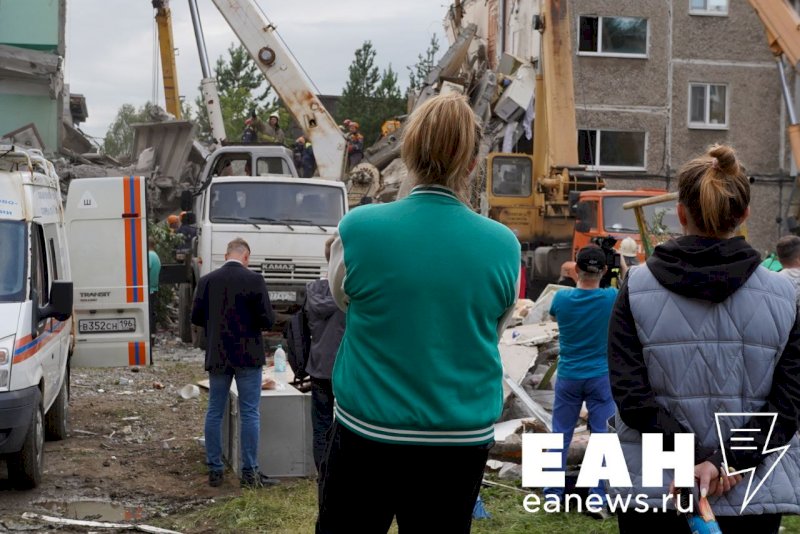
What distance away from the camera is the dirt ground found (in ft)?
25.9

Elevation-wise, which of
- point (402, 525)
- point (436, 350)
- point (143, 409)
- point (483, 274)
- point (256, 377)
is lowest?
point (143, 409)

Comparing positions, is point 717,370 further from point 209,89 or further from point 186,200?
point 209,89

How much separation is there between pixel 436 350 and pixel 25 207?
6.10 meters

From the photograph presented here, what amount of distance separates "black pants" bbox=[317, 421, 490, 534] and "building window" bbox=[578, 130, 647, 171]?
93.1 feet

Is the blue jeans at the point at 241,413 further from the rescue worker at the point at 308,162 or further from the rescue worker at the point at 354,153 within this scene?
the rescue worker at the point at 354,153

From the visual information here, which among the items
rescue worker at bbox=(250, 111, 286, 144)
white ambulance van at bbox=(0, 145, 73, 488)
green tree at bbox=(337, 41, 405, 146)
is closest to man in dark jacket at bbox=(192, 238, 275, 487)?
white ambulance van at bbox=(0, 145, 73, 488)

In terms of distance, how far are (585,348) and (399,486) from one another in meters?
4.38

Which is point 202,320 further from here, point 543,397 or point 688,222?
point 688,222

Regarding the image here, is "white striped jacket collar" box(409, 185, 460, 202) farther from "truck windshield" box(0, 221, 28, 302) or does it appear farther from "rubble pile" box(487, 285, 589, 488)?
"truck windshield" box(0, 221, 28, 302)

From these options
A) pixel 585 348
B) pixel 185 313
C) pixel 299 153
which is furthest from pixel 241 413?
pixel 299 153

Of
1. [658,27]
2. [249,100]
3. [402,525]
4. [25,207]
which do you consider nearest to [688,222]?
[402,525]

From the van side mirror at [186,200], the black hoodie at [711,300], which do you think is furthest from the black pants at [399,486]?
the van side mirror at [186,200]

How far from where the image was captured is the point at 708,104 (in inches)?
1240

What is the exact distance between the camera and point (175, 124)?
85.9 ft
